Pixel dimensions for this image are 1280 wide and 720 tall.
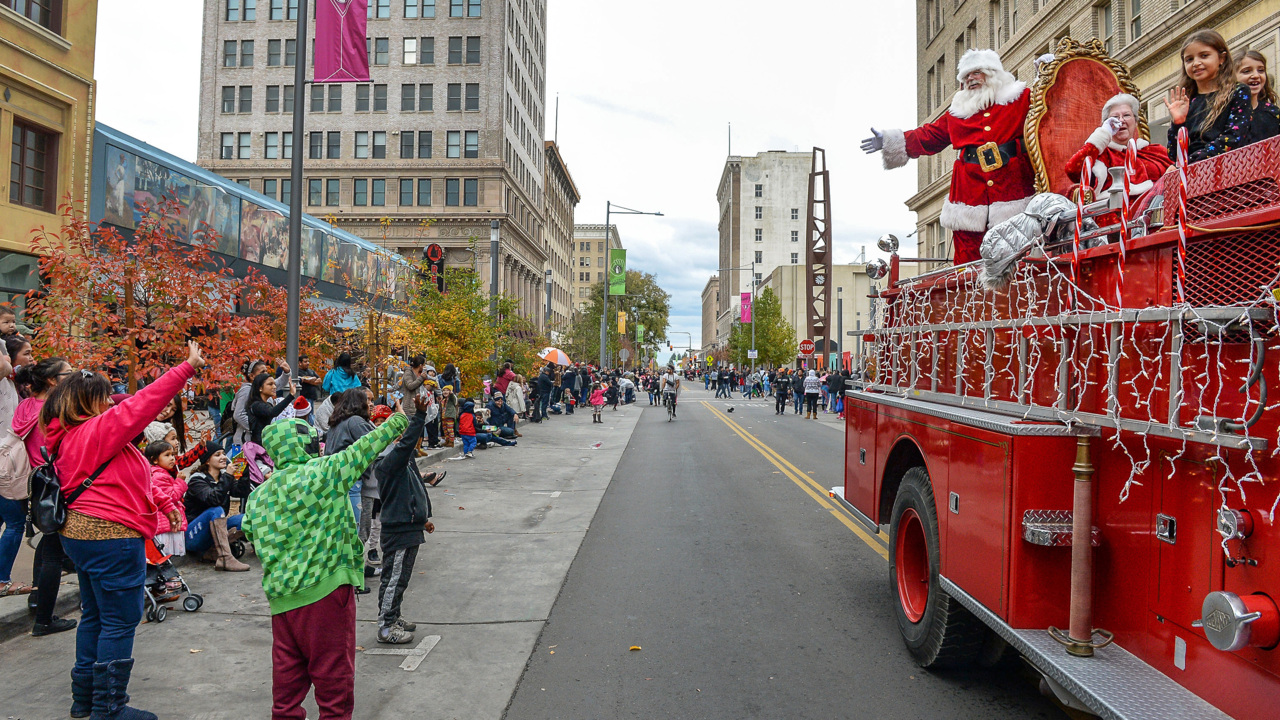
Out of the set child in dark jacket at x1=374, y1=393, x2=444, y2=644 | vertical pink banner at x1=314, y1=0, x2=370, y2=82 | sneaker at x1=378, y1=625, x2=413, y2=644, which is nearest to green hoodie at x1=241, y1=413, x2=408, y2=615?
child in dark jacket at x1=374, y1=393, x2=444, y2=644

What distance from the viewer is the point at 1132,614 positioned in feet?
9.78

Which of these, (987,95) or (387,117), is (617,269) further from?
(987,95)

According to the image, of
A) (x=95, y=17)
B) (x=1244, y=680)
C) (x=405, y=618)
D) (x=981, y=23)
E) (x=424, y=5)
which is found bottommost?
(x=405, y=618)

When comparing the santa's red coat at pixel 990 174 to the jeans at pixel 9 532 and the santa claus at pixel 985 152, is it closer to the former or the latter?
the santa claus at pixel 985 152

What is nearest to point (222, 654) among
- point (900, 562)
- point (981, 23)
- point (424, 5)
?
point (900, 562)

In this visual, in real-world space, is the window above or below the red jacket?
above

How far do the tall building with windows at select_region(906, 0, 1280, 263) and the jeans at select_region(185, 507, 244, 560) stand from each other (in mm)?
7131

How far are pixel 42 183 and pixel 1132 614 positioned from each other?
62.5ft

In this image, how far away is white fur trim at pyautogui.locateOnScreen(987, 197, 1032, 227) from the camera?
5.24 meters

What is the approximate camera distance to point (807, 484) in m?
12.0

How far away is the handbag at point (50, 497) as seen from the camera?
3832 mm

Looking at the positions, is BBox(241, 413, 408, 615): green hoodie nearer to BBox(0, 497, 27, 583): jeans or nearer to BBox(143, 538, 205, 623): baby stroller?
BBox(143, 538, 205, 623): baby stroller

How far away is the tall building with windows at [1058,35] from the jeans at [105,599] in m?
6.15

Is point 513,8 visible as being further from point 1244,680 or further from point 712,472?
point 1244,680
